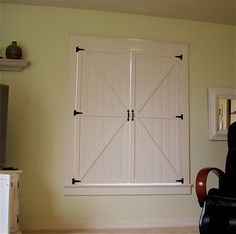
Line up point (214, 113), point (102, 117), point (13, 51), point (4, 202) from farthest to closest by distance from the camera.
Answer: point (214, 113) < point (102, 117) < point (13, 51) < point (4, 202)

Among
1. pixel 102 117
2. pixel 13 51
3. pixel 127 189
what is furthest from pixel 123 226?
pixel 13 51

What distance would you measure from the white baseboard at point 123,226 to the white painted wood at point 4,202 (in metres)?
0.64

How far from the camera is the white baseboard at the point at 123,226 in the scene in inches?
119

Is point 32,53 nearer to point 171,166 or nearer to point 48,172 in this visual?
point 48,172

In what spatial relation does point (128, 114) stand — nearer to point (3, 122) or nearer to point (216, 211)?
point (3, 122)

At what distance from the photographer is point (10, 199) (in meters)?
2.46

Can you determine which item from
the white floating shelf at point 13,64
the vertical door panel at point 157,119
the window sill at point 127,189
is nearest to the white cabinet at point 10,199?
the window sill at point 127,189

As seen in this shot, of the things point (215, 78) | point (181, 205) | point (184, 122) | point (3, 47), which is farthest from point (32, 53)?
point (181, 205)

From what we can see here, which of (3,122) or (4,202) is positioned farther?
(3,122)

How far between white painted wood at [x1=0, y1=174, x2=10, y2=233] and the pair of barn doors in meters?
0.82

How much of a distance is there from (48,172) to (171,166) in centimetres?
140

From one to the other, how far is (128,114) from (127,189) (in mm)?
846

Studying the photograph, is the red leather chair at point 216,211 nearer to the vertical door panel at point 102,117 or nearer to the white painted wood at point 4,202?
the vertical door panel at point 102,117

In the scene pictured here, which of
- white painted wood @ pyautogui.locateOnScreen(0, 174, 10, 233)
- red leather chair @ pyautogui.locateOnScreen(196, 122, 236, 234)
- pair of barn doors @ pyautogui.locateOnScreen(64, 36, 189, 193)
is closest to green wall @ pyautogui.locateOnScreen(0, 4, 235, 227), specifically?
pair of barn doors @ pyautogui.locateOnScreen(64, 36, 189, 193)
